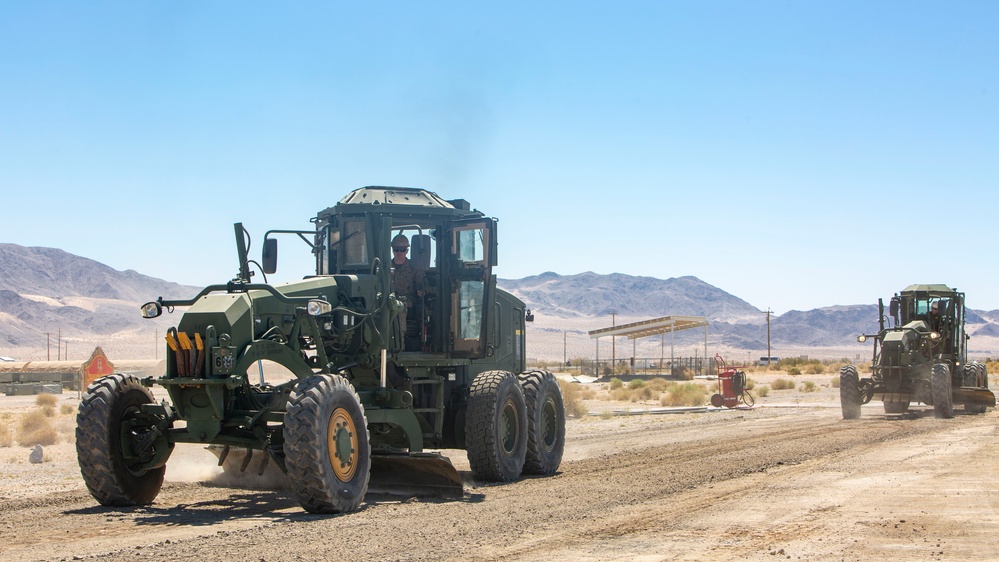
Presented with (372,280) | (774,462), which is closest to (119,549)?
(372,280)

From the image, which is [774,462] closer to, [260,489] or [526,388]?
[526,388]

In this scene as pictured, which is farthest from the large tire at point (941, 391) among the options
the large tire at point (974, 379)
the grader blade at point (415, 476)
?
the grader blade at point (415, 476)

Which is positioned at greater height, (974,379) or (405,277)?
(405,277)

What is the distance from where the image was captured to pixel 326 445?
32.2ft

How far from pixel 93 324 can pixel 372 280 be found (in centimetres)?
17352

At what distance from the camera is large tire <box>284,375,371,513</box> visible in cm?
965

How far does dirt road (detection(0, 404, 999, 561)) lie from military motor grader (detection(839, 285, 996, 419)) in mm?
10479

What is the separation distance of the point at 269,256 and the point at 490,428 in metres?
3.51

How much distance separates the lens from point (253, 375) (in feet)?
41.7

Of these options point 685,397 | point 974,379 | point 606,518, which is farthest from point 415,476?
point 685,397

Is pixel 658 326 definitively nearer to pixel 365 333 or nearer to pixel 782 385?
pixel 782 385

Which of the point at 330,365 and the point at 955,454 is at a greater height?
the point at 330,365

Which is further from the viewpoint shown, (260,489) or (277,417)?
(260,489)

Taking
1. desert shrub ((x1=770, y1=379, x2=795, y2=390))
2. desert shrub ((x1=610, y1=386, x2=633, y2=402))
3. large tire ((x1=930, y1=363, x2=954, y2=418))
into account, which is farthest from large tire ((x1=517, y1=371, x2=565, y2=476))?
desert shrub ((x1=770, y1=379, x2=795, y2=390))
